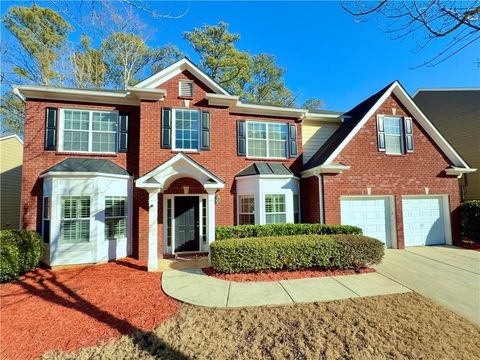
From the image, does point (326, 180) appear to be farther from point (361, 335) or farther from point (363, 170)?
point (361, 335)

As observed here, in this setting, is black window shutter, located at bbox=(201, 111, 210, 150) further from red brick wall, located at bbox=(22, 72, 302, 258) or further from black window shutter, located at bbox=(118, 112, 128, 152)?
black window shutter, located at bbox=(118, 112, 128, 152)

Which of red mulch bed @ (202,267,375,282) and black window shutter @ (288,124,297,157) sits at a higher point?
black window shutter @ (288,124,297,157)

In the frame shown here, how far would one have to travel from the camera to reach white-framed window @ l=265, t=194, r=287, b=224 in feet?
34.0

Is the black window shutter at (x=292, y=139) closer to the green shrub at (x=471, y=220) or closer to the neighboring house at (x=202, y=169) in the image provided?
the neighboring house at (x=202, y=169)

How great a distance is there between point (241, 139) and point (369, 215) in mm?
6581

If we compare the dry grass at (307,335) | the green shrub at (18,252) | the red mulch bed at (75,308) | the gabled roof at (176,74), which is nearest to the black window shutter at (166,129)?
the gabled roof at (176,74)

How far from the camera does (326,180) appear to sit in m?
10.1

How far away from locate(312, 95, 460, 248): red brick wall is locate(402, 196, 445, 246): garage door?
40 centimetres

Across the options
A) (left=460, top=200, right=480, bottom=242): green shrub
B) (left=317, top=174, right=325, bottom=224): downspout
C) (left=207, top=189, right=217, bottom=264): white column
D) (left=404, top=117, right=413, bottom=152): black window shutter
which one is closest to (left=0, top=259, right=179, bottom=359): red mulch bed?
(left=207, top=189, right=217, bottom=264): white column

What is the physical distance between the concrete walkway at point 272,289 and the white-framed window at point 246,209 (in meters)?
3.81

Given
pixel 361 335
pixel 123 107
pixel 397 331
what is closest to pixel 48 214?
pixel 123 107

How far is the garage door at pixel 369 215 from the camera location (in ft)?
34.0

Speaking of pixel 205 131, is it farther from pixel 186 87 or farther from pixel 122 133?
pixel 122 133

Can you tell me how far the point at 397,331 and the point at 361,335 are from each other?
72cm
